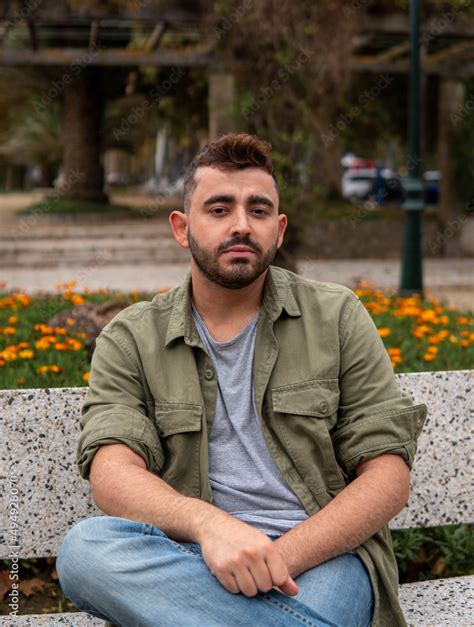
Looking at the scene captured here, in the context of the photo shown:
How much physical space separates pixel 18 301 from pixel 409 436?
420 cm

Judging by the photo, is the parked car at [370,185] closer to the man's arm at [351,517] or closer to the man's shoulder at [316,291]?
the man's shoulder at [316,291]

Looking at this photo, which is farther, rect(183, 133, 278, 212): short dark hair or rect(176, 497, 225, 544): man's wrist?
rect(183, 133, 278, 212): short dark hair

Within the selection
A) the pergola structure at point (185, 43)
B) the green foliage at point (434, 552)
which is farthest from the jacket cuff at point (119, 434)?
the pergola structure at point (185, 43)

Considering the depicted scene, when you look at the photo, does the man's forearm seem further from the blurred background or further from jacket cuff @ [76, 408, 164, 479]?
the blurred background

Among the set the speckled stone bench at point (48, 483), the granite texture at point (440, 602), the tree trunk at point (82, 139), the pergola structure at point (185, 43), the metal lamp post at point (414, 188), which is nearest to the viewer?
the granite texture at point (440, 602)

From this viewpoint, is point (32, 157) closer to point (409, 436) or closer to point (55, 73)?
point (55, 73)

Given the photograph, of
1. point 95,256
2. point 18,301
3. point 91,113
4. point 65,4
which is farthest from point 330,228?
point 18,301

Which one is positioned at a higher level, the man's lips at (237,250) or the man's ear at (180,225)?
the man's ear at (180,225)

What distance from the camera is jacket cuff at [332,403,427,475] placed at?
2.45m

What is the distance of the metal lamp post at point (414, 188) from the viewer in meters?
9.43

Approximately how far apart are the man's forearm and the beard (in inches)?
22.5

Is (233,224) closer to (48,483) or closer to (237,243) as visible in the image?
(237,243)

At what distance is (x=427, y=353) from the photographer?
485 cm

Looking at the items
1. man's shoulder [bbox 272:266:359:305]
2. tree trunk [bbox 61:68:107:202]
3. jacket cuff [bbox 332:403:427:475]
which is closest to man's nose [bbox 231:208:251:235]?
man's shoulder [bbox 272:266:359:305]
